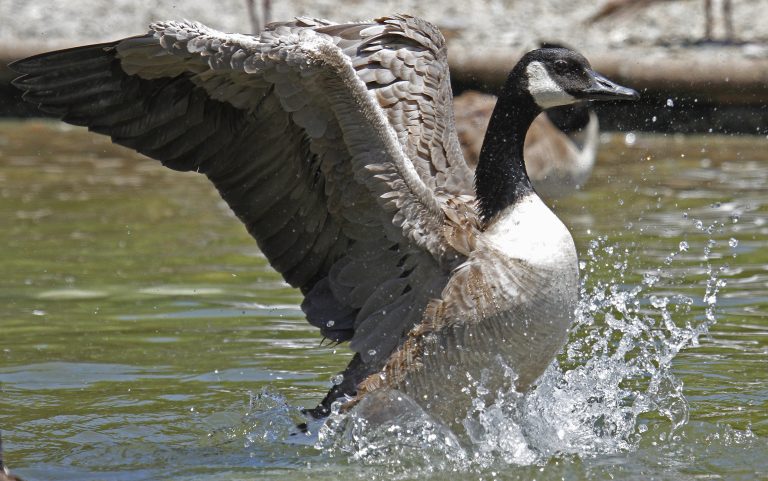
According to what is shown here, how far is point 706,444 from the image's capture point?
19.5 feet

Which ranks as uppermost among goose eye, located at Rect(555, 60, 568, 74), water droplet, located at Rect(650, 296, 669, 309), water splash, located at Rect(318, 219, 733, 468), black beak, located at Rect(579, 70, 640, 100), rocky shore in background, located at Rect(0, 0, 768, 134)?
goose eye, located at Rect(555, 60, 568, 74)

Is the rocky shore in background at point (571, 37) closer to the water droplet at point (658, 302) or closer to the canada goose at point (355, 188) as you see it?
the water droplet at point (658, 302)

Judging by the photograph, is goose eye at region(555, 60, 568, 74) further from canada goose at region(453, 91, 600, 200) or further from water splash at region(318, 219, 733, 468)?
canada goose at region(453, 91, 600, 200)

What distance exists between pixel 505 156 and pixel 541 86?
0.39m

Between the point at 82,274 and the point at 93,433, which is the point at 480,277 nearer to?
the point at 93,433

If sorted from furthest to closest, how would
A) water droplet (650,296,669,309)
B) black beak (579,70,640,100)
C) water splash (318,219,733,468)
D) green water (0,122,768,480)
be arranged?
water droplet (650,296,669,309), black beak (579,70,640,100), water splash (318,219,733,468), green water (0,122,768,480)

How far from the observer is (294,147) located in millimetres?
6227

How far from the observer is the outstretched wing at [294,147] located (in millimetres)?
5676

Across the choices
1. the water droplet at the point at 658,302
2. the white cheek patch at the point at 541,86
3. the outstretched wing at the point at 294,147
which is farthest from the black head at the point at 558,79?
the water droplet at the point at 658,302

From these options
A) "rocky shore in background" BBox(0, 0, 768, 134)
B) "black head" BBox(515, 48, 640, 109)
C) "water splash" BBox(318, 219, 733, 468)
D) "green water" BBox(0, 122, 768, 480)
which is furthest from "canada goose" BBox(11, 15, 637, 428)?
"rocky shore in background" BBox(0, 0, 768, 134)

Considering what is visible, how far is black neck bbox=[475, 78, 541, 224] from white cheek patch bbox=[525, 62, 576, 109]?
48mm

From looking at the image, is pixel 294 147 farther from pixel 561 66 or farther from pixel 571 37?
pixel 571 37

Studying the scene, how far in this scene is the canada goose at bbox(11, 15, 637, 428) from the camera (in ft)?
19.1

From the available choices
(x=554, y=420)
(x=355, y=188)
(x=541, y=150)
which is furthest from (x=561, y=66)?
(x=541, y=150)
